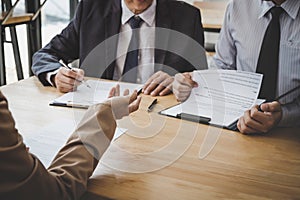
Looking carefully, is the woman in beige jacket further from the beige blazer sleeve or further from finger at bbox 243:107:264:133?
finger at bbox 243:107:264:133

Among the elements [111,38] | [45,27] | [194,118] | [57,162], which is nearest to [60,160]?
[57,162]

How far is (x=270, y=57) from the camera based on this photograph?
1.46 meters

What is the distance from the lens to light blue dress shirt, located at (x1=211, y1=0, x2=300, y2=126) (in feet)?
4.74

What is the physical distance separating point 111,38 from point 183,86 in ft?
1.79

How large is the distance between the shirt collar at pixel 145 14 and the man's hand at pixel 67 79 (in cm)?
43

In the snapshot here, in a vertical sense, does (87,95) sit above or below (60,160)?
below

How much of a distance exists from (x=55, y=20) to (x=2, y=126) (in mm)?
3671

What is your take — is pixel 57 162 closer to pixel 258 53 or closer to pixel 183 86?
pixel 183 86

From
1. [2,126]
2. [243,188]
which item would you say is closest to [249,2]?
[243,188]

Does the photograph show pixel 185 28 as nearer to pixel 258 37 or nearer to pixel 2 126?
pixel 258 37

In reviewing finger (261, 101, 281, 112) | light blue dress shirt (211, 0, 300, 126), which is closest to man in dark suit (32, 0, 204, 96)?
light blue dress shirt (211, 0, 300, 126)

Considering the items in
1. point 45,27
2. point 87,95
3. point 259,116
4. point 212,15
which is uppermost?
point 259,116

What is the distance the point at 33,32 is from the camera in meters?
3.38

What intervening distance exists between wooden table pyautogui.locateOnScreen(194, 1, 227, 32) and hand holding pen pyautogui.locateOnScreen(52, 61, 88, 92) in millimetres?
1936
